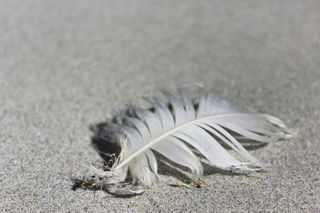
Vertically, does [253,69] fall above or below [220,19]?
below

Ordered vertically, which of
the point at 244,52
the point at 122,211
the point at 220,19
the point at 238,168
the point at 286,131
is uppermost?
the point at 220,19

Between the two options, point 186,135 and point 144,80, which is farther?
point 144,80

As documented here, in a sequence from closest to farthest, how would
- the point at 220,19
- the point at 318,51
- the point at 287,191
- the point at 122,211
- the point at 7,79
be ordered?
the point at 122,211, the point at 287,191, the point at 7,79, the point at 318,51, the point at 220,19

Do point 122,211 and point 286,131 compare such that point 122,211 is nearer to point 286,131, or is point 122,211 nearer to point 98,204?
point 98,204

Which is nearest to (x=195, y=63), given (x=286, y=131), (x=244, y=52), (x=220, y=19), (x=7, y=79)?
(x=244, y=52)
